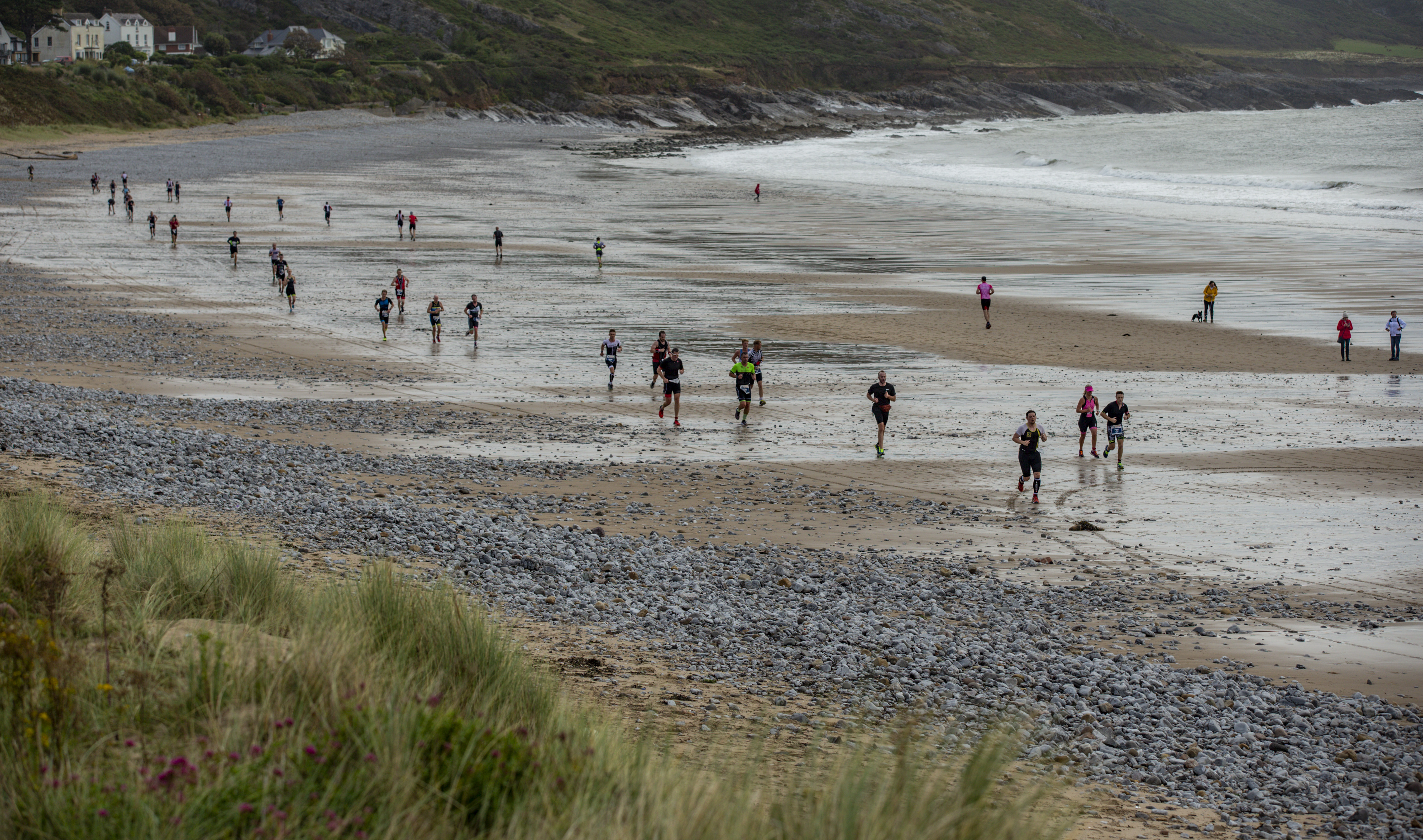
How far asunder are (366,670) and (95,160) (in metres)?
80.0

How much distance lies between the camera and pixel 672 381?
62.6ft

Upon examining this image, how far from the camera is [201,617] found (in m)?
6.94

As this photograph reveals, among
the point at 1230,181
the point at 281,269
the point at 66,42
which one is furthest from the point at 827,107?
the point at 281,269

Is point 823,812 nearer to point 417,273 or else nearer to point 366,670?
point 366,670

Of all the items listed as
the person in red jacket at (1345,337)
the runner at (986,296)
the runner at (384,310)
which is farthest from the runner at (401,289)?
the person in red jacket at (1345,337)

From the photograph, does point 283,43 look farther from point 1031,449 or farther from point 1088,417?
point 1031,449

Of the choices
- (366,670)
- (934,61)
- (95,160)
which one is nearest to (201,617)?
(366,670)

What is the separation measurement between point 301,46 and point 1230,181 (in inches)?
4430

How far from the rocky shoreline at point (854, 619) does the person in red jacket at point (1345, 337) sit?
1417 centimetres

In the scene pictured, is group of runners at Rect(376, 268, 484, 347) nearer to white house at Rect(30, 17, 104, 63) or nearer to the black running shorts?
the black running shorts

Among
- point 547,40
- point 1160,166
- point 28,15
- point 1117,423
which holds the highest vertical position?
point 547,40

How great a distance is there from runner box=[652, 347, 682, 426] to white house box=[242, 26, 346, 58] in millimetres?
135225

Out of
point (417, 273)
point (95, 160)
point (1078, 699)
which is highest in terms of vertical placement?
point (95, 160)

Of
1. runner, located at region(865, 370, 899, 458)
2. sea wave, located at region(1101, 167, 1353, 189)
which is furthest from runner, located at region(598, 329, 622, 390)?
sea wave, located at region(1101, 167, 1353, 189)
